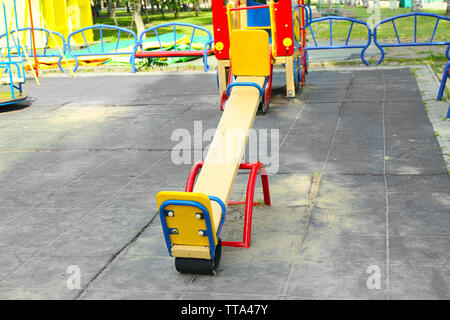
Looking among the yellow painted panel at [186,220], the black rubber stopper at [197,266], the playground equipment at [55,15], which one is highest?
the playground equipment at [55,15]

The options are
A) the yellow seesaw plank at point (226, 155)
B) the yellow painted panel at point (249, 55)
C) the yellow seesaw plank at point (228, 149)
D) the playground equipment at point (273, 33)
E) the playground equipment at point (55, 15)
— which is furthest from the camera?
the playground equipment at point (55, 15)

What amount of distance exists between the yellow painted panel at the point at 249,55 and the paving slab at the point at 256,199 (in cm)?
106

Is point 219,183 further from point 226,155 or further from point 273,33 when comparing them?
point 273,33

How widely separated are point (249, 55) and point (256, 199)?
1.70 metres

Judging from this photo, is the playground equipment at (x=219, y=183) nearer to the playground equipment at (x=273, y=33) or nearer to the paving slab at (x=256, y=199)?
the paving slab at (x=256, y=199)

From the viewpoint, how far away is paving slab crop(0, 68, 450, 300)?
3.86 metres

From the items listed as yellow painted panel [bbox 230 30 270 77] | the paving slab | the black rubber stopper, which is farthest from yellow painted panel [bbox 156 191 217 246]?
yellow painted panel [bbox 230 30 270 77]

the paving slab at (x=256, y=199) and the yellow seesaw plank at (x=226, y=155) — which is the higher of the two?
the yellow seesaw plank at (x=226, y=155)

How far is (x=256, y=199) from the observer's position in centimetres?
538

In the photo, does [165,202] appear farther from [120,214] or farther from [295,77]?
[295,77]

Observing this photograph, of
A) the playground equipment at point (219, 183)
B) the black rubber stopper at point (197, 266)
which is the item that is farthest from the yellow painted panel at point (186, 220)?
the black rubber stopper at point (197, 266)

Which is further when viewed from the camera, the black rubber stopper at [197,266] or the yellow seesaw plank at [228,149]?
the yellow seesaw plank at [228,149]

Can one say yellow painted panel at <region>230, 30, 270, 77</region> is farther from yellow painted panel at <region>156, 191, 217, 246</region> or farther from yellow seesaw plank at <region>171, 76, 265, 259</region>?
yellow painted panel at <region>156, 191, 217, 246</region>

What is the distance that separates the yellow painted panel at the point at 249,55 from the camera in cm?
603
